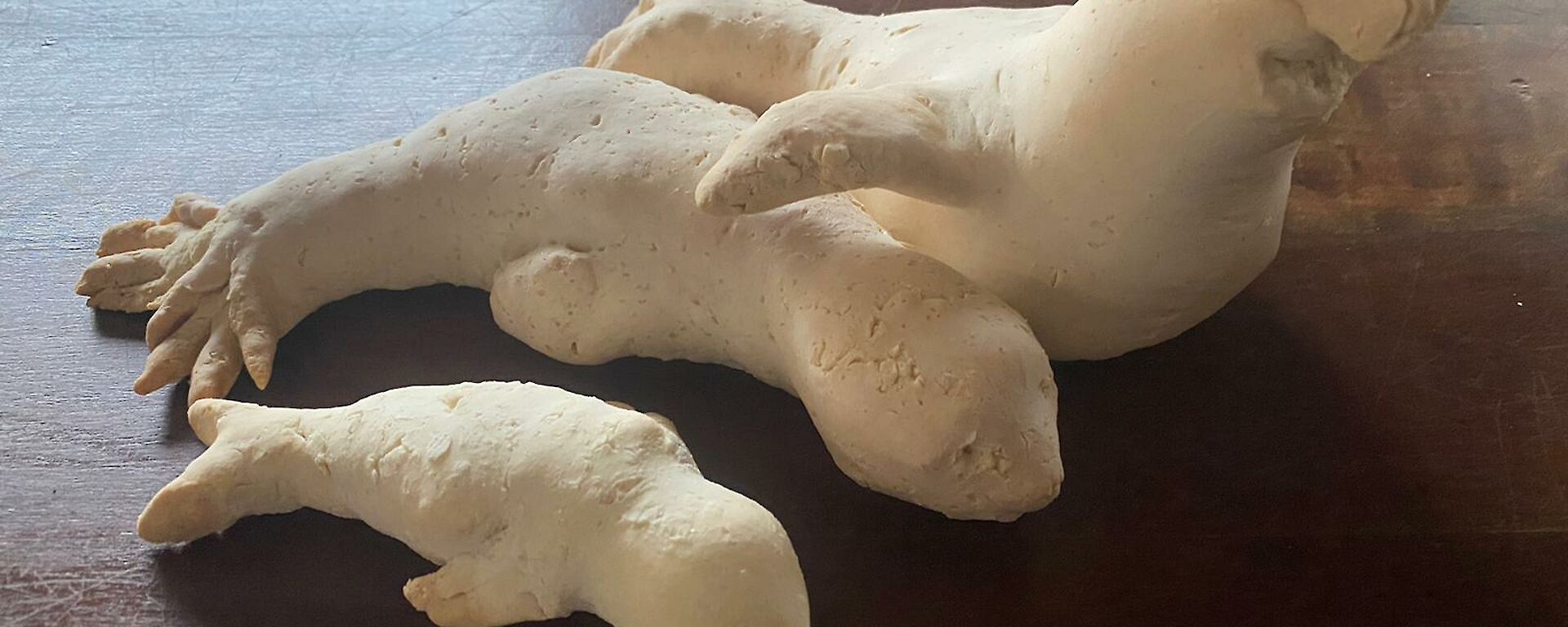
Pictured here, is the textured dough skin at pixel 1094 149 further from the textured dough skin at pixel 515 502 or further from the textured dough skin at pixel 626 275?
the textured dough skin at pixel 515 502

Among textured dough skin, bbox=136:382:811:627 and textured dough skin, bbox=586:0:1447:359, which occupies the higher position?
textured dough skin, bbox=586:0:1447:359

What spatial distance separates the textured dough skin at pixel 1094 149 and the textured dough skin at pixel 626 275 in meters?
0.05

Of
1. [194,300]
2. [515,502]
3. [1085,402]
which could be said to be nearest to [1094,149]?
[1085,402]

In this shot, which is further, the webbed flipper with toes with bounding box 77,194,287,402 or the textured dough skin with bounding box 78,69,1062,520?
the webbed flipper with toes with bounding box 77,194,287,402

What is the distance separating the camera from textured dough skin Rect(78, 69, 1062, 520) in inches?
26.6

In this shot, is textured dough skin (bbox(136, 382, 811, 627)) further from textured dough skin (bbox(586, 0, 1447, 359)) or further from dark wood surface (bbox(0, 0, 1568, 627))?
textured dough skin (bbox(586, 0, 1447, 359))

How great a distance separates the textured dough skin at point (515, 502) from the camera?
61 centimetres

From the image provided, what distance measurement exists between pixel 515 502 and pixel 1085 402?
1.20 ft

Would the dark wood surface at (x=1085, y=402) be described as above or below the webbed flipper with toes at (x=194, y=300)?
below

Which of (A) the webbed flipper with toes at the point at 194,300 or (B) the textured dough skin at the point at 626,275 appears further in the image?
(A) the webbed flipper with toes at the point at 194,300

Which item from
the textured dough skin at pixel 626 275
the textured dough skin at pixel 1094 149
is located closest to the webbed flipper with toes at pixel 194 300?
the textured dough skin at pixel 626 275

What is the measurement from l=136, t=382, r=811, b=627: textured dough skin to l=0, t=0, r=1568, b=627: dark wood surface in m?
0.04

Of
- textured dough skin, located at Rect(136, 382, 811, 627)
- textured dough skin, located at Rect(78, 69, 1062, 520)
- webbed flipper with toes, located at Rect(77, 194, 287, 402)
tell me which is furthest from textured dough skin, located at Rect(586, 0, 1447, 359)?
webbed flipper with toes, located at Rect(77, 194, 287, 402)

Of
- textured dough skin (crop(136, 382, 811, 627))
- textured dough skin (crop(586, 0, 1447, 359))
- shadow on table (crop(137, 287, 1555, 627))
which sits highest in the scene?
textured dough skin (crop(586, 0, 1447, 359))
